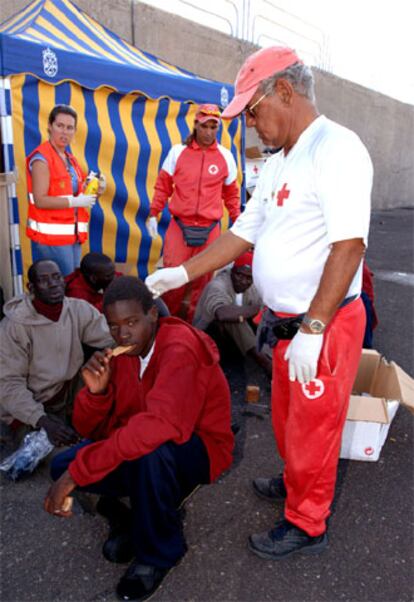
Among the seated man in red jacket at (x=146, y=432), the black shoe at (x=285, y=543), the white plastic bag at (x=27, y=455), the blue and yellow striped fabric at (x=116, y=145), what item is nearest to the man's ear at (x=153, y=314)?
the seated man in red jacket at (x=146, y=432)

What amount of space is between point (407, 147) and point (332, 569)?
19829 millimetres

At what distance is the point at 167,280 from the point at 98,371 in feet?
1.65

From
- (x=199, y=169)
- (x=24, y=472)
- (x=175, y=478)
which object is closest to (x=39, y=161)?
(x=199, y=169)

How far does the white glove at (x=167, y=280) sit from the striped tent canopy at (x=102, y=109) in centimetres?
246

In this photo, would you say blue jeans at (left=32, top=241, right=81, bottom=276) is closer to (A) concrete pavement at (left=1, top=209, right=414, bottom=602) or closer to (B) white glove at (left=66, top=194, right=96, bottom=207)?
Result: (B) white glove at (left=66, top=194, right=96, bottom=207)

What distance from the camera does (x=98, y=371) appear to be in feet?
6.57

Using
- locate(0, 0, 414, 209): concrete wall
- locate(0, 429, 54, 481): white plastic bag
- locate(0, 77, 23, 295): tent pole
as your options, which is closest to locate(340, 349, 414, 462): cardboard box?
locate(0, 429, 54, 481): white plastic bag

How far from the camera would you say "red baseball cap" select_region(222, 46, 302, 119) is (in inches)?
69.7

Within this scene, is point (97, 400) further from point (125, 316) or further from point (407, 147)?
point (407, 147)

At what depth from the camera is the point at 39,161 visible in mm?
3688

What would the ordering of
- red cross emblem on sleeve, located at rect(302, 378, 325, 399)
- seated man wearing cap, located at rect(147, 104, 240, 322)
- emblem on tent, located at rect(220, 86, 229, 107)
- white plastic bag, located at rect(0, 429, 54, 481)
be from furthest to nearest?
1. emblem on tent, located at rect(220, 86, 229, 107)
2. seated man wearing cap, located at rect(147, 104, 240, 322)
3. white plastic bag, located at rect(0, 429, 54, 481)
4. red cross emblem on sleeve, located at rect(302, 378, 325, 399)

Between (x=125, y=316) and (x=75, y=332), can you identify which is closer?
(x=125, y=316)

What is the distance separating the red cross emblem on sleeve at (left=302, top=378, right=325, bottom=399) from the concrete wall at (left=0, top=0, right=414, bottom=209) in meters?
6.61

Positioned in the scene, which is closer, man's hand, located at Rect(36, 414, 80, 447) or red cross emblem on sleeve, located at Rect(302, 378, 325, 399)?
red cross emblem on sleeve, located at Rect(302, 378, 325, 399)
